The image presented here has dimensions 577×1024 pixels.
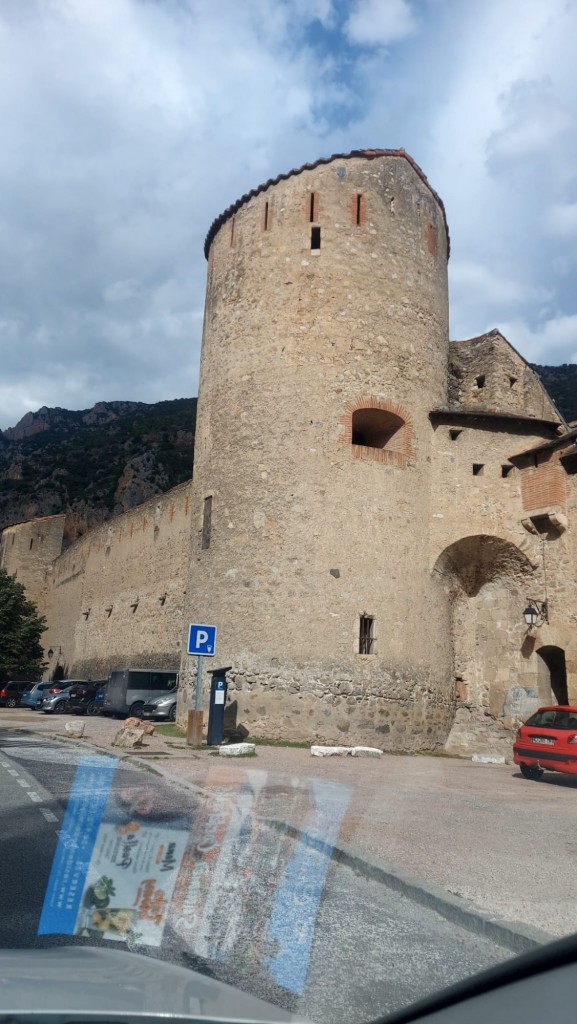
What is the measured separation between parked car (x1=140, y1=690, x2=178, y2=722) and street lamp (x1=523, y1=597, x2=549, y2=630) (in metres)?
10.3

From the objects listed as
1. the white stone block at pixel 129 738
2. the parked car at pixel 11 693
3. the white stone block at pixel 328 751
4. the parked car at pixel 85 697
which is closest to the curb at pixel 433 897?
the white stone block at pixel 328 751

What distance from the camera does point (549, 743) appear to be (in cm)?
1126

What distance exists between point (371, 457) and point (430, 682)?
15.9 ft

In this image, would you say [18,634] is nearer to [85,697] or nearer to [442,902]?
[85,697]

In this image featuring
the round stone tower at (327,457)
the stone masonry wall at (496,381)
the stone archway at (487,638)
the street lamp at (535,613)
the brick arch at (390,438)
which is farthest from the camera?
the stone masonry wall at (496,381)

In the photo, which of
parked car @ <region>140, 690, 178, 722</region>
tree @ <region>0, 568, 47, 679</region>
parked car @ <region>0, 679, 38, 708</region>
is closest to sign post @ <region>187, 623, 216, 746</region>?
parked car @ <region>140, 690, 178, 722</region>

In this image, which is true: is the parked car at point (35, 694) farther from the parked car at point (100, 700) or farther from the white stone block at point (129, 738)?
the white stone block at point (129, 738)

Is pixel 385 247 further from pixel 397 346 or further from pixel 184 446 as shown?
pixel 184 446

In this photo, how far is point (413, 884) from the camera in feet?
16.6

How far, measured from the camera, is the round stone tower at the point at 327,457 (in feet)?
49.0

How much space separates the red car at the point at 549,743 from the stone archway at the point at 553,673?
4.27 meters

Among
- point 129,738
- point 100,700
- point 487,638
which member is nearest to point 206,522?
point 129,738

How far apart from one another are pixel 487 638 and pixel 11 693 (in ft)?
79.8

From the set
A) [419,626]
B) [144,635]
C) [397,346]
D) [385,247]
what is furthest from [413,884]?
[144,635]
